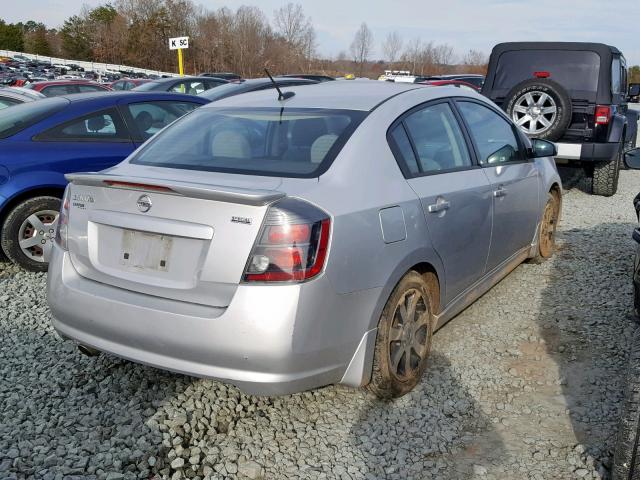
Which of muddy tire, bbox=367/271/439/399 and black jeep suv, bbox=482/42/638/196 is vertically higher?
black jeep suv, bbox=482/42/638/196

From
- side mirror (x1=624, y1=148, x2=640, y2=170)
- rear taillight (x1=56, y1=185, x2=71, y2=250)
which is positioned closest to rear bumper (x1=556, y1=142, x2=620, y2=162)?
side mirror (x1=624, y1=148, x2=640, y2=170)

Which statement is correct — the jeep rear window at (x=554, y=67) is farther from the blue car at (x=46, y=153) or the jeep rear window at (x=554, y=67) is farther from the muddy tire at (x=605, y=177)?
the blue car at (x=46, y=153)

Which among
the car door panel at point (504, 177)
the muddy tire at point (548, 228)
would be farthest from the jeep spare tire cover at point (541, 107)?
the car door panel at point (504, 177)

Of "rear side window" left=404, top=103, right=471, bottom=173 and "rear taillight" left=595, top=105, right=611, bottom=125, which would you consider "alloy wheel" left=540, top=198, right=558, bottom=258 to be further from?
"rear taillight" left=595, top=105, right=611, bottom=125

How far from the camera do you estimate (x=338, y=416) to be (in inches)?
121

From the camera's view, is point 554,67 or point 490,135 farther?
point 554,67

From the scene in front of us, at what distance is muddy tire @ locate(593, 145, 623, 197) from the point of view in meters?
8.75

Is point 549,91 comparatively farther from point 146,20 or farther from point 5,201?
point 146,20

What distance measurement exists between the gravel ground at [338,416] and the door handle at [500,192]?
0.91 meters

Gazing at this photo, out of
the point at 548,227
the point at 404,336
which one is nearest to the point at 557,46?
the point at 548,227

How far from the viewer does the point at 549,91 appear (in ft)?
24.9

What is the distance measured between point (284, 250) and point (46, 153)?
355cm

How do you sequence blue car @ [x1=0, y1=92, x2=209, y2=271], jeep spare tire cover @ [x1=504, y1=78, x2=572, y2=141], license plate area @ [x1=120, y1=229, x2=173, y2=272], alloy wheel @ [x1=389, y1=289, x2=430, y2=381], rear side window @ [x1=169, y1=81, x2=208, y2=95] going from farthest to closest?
rear side window @ [x1=169, y1=81, x2=208, y2=95] → jeep spare tire cover @ [x1=504, y1=78, x2=572, y2=141] → blue car @ [x1=0, y1=92, x2=209, y2=271] → alloy wheel @ [x1=389, y1=289, x2=430, y2=381] → license plate area @ [x1=120, y1=229, x2=173, y2=272]

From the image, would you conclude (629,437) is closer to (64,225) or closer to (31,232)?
(64,225)
